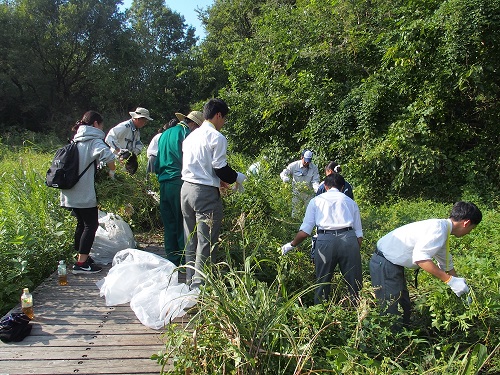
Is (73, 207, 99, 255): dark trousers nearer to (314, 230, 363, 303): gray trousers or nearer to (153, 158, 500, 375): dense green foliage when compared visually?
(153, 158, 500, 375): dense green foliage

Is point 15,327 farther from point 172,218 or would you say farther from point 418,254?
point 418,254

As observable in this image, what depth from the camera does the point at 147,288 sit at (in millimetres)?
3693

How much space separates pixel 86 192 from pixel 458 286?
3.44 m

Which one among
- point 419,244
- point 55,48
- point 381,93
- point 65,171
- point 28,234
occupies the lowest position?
point 419,244

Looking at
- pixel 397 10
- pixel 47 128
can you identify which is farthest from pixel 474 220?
pixel 47 128

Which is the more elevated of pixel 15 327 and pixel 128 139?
pixel 128 139

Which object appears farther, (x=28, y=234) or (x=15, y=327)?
(x=28, y=234)

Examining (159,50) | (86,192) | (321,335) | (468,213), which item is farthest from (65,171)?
(159,50)

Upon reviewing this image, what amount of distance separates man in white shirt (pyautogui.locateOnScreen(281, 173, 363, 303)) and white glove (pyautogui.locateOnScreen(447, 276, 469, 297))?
772 mm

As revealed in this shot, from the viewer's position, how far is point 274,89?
1317 centimetres

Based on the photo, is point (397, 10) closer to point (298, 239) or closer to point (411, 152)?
point (411, 152)

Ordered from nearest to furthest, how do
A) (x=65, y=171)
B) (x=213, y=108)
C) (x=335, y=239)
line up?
(x=335, y=239) → (x=213, y=108) → (x=65, y=171)

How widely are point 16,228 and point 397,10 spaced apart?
10.1 metres

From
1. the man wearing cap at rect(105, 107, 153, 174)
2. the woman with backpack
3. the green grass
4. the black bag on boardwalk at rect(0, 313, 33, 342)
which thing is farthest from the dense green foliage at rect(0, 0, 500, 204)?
the black bag on boardwalk at rect(0, 313, 33, 342)
